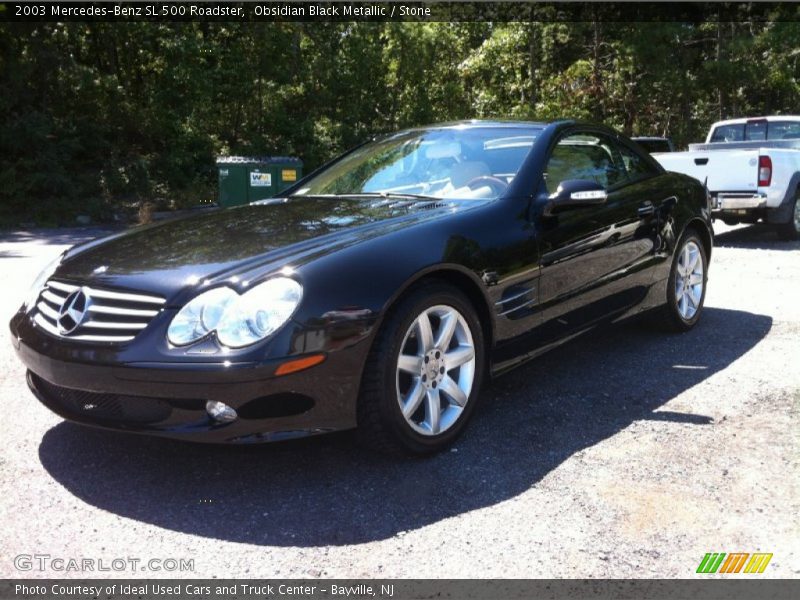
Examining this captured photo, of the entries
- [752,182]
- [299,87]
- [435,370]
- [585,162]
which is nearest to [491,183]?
[585,162]

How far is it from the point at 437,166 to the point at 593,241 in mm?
952

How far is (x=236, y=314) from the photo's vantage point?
2.96 metres

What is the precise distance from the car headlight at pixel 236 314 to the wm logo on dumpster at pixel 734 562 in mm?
1675

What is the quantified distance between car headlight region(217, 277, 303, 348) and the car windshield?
1.40 metres

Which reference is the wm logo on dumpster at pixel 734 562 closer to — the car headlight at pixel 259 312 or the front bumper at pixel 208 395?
the front bumper at pixel 208 395

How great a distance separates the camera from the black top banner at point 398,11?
17203 millimetres

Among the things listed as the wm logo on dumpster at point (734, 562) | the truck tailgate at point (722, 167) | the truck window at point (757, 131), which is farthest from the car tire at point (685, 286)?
the truck window at point (757, 131)

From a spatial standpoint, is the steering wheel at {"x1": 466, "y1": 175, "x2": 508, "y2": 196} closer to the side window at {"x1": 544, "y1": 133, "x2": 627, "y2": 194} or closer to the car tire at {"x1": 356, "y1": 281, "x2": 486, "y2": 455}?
the side window at {"x1": 544, "y1": 133, "x2": 627, "y2": 194}

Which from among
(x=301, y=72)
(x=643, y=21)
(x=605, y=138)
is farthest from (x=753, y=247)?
(x=643, y=21)

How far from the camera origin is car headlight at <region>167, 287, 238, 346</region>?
295cm

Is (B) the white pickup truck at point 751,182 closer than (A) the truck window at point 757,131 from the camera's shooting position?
Yes

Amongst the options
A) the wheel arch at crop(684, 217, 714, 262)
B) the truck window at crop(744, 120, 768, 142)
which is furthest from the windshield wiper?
the truck window at crop(744, 120, 768, 142)

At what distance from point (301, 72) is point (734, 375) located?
17.6 meters

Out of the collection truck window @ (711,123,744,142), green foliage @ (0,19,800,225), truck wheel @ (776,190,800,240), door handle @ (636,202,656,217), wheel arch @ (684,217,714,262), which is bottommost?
truck wheel @ (776,190,800,240)
